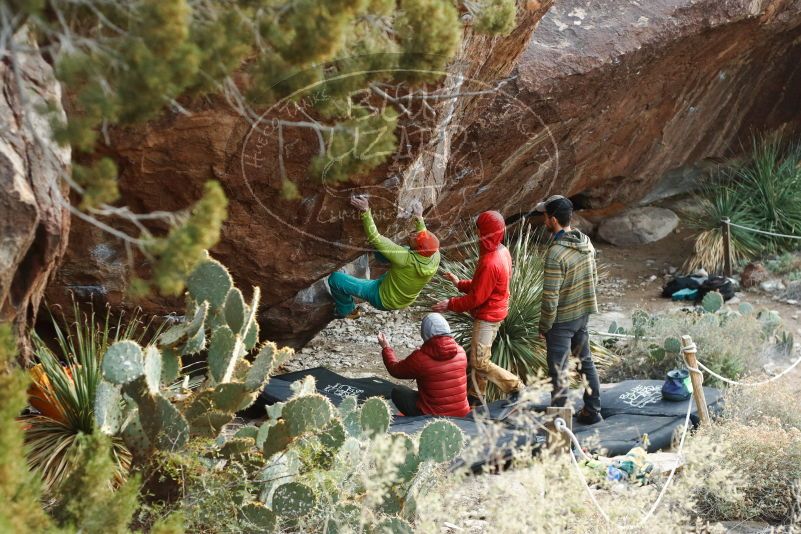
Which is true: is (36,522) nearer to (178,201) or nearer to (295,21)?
(295,21)

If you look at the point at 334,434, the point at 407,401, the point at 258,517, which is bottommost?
the point at 407,401

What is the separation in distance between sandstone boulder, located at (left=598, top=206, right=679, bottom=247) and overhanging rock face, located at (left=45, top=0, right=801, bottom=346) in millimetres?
388

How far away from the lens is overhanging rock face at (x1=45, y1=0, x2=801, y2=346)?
629 centimetres

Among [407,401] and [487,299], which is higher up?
[487,299]

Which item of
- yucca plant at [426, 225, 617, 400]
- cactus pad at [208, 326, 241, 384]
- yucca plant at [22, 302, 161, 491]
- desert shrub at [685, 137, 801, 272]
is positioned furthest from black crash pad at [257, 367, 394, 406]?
desert shrub at [685, 137, 801, 272]

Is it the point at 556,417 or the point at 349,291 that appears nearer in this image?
the point at 556,417

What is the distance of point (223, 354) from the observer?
4.66 meters

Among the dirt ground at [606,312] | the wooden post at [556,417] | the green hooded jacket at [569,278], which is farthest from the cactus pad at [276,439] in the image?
the dirt ground at [606,312]

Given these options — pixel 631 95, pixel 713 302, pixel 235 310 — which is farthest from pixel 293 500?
pixel 631 95

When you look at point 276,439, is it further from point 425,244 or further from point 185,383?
point 425,244

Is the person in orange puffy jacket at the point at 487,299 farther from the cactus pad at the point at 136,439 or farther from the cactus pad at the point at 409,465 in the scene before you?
the cactus pad at the point at 136,439

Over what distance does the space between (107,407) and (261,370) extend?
0.69m

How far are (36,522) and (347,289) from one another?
15.4 ft

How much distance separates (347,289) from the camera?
26.2 feet
